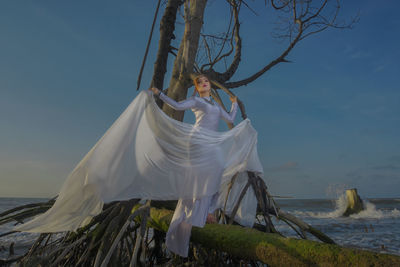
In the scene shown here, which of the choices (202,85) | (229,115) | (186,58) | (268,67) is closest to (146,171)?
(202,85)

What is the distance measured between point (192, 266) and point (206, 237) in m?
0.95

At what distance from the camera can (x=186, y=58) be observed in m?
4.73

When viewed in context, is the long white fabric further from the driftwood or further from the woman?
the driftwood

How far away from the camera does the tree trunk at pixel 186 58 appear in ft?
15.4

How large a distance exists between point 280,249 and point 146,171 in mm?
1461

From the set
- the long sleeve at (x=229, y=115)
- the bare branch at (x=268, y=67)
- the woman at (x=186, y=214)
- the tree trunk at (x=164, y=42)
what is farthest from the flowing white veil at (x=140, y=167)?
the bare branch at (x=268, y=67)

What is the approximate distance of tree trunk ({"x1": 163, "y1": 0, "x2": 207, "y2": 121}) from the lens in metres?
4.70

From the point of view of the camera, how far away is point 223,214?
383 centimetres

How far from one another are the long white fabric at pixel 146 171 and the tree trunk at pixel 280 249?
0.26 metres

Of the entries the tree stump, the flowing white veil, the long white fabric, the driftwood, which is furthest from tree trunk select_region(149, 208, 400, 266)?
the tree stump

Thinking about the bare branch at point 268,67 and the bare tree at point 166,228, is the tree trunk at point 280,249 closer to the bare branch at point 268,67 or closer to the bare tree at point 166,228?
the bare tree at point 166,228

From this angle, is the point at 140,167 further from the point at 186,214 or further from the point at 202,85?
the point at 202,85

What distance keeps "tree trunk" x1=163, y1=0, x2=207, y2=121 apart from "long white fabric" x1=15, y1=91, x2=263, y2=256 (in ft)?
5.46

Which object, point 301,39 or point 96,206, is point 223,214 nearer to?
point 96,206
